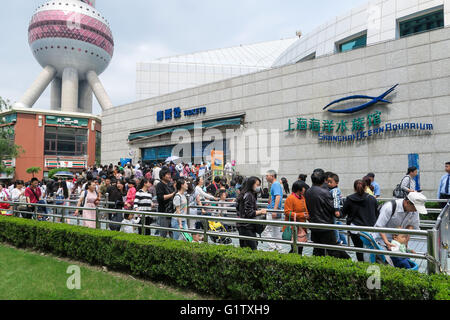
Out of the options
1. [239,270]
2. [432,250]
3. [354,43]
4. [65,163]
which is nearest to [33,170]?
[65,163]

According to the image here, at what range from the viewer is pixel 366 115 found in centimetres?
1570

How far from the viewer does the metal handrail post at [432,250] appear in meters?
3.26

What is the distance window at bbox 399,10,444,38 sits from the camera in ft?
53.5

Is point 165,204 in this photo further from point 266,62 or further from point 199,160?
point 266,62

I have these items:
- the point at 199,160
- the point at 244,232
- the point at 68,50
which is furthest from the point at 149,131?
the point at 68,50

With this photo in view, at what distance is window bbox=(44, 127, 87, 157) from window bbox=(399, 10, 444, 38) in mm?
47133

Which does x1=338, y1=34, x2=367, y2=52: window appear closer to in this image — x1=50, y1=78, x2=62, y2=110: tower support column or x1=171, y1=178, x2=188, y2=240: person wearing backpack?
x1=171, y1=178, x2=188, y2=240: person wearing backpack

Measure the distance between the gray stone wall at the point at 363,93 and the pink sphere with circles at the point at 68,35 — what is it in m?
48.2

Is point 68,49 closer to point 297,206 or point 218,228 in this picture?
point 218,228

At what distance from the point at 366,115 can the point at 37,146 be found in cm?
4652

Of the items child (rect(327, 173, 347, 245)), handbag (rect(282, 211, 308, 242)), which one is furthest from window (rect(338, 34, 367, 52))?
handbag (rect(282, 211, 308, 242))

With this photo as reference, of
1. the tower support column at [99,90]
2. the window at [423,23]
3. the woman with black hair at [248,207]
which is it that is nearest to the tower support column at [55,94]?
the tower support column at [99,90]

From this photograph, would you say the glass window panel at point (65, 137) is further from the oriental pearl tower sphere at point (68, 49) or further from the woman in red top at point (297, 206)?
the woman in red top at point (297, 206)

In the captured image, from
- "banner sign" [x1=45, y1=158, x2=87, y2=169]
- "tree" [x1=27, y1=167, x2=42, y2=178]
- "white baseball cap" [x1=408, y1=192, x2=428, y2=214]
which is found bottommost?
"white baseball cap" [x1=408, y1=192, x2=428, y2=214]
